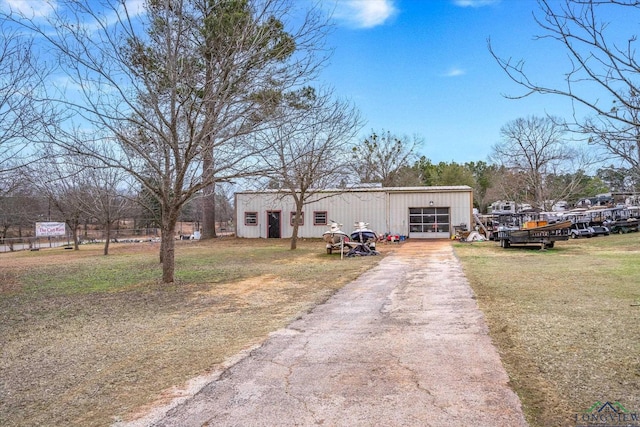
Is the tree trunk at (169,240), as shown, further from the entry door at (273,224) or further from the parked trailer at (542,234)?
the entry door at (273,224)

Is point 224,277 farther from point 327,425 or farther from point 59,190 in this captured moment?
point 59,190

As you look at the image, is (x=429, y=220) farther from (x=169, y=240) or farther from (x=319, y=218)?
(x=169, y=240)

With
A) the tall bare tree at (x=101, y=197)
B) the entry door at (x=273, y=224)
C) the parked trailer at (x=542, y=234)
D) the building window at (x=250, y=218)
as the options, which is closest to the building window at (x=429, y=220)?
the entry door at (x=273, y=224)

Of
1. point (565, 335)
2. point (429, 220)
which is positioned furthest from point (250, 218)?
point (565, 335)

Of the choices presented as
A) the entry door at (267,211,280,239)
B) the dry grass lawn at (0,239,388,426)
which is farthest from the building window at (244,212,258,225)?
the dry grass lawn at (0,239,388,426)

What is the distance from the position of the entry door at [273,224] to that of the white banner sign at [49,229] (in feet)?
47.4

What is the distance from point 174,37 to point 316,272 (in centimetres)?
677

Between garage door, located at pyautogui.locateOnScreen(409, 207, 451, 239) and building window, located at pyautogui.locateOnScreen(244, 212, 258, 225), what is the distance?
404 inches

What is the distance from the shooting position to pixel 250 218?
31812mm

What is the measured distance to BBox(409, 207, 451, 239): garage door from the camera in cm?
2872

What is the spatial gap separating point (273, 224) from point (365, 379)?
90.0ft

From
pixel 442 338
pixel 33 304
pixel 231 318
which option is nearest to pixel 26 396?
pixel 231 318

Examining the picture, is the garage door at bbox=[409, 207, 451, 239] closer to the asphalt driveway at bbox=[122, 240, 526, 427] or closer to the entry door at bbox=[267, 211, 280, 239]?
the entry door at bbox=[267, 211, 280, 239]

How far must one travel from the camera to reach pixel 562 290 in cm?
875
